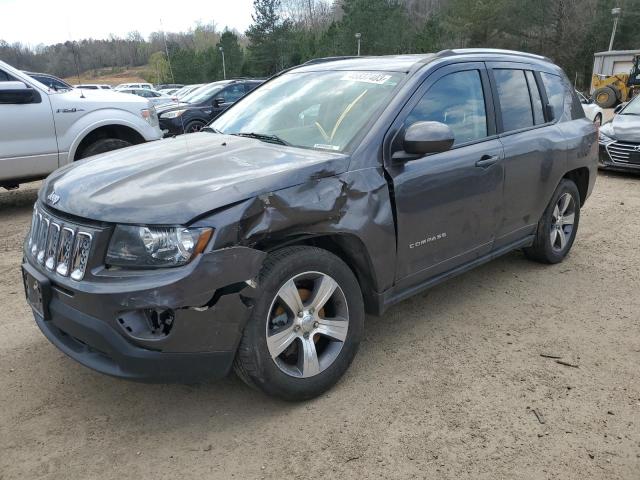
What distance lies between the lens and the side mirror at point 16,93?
20.8 feet

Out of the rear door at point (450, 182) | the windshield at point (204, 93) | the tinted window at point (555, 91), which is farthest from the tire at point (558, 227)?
the windshield at point (204, 93)

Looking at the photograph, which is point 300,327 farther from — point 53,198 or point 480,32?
point 480,32

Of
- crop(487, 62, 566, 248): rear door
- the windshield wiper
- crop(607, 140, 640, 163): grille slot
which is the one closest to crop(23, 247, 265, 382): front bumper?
the windshield wiper

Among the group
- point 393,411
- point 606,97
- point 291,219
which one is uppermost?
point 291,219

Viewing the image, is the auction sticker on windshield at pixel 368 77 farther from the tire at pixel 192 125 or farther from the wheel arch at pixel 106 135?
the tire at pixel 192 125

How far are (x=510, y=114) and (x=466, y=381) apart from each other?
2.11m

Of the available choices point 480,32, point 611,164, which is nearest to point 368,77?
point 611,164

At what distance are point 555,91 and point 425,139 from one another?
233cm

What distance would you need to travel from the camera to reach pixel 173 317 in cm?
234

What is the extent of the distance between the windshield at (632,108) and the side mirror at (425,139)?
28.3 feet

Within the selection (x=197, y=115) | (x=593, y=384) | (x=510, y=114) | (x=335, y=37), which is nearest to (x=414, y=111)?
(x=510, y=114)

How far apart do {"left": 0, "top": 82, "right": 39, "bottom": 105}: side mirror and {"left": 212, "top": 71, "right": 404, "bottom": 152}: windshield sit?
12.1 ft

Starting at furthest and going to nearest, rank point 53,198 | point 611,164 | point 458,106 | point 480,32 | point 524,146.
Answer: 1. point 480,32
2. point 611,164
3. point 524,146
4. point 458,106
5. point 53,198

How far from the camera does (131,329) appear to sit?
2.35 meters
